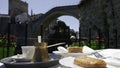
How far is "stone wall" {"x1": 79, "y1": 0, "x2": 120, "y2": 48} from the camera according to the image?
4594mm

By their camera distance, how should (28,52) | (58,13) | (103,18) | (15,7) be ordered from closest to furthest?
(28,52)
(103,18)
(58,13)
(15,7)

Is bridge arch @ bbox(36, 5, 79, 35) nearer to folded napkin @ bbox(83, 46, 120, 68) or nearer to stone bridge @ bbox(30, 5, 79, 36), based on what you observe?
stone bridge @ bbox(30, 5, 79, 36)

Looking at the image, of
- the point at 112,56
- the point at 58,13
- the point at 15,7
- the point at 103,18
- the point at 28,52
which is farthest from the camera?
the point at 15,7

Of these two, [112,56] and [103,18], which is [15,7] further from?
[112,56]

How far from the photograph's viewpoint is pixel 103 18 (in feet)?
16.6

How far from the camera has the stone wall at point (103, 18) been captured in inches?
181

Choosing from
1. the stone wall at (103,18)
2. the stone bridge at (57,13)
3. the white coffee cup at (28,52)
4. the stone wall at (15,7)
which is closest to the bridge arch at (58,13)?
the stone bridge at (57,13)

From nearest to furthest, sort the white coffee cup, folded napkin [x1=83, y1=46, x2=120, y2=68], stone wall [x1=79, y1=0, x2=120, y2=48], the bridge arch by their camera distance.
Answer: folded napkin [x1=83, y1=46, x2=120, y2=68] < the white coffee cup < stone wall [x1=79, y1=0, x2=120, y2=48] < the bridge arch

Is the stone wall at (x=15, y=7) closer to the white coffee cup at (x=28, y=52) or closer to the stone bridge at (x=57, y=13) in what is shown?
the stone bridge at (x=57, y=13)

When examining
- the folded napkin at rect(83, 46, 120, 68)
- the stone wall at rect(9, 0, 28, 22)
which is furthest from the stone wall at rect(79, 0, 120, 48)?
the stone wall at rect(9, 0, 28, 22)

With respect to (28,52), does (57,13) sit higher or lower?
higher

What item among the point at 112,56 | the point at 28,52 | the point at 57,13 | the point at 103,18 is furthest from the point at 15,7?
the point at 112,56

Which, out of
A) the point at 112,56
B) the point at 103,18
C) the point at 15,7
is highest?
the point at 15,7

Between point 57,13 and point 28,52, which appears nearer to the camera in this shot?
point 28,52
